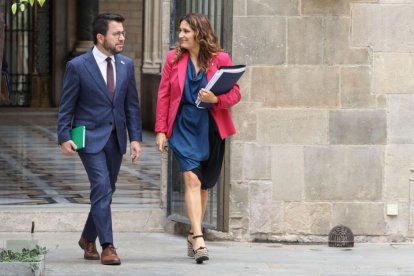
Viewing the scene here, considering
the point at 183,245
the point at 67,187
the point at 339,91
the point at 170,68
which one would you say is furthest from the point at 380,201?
the point at 67,187

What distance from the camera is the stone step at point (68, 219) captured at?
35.9 feet

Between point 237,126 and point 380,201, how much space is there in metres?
1.32

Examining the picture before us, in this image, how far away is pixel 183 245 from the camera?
34.2ft

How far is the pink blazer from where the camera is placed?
938 centimetres

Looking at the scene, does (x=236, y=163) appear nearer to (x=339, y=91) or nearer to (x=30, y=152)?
(x=339, y=91)

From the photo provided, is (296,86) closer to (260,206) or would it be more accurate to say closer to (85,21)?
(260,206)

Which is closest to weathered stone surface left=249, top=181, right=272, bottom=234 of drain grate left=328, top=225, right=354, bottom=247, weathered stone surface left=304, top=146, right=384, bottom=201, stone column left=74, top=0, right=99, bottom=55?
weathered stone surface left=304, top=146, right=384, bottom=201

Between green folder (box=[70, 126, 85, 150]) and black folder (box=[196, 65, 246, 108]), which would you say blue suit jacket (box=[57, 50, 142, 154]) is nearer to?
green folder (box=[70, 126, 85, 150])

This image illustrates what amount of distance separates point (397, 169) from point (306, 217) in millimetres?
836

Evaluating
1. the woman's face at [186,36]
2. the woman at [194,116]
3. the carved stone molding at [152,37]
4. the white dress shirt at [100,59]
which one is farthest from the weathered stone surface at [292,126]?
the carved stone molding at [152,37]

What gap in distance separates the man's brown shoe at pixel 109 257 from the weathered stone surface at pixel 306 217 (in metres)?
1.95

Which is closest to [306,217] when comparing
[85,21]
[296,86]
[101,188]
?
[296,86]

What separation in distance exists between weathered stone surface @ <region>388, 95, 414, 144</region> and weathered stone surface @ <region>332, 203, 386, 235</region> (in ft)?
1.84

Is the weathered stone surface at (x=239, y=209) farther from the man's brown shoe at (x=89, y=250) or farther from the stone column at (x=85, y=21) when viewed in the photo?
the stone column at (x=85, y=21)
